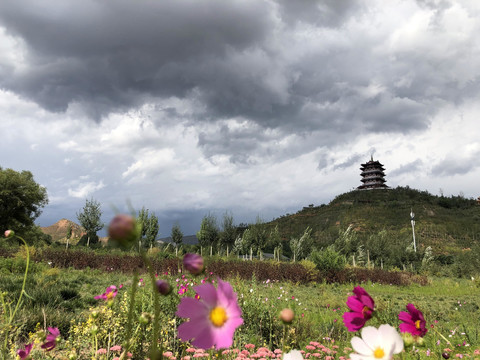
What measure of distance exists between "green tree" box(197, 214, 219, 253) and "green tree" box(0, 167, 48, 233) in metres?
11.4

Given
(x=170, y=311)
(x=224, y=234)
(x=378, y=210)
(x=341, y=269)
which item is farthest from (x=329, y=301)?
(x=378, y=210)

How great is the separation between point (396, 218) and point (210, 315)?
151ft

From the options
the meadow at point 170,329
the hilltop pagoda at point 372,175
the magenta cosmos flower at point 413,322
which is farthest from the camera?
the hilltop pagoda at point 372,175

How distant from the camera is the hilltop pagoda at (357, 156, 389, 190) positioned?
71650 mm

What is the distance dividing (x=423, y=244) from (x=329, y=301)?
2922 centimetres

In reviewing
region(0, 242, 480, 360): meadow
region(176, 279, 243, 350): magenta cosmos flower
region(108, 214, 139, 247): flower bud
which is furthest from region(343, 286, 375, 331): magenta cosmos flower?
region(0, 242, 480, 360): meadow

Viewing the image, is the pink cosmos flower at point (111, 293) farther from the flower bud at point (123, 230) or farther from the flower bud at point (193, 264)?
the flower bud at point (123, 230)

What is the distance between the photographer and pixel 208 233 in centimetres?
2328

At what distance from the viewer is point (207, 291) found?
1.96 ft

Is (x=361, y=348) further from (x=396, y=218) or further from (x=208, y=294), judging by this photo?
(x=396, y=218)

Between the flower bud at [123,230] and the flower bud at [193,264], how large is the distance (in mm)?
160

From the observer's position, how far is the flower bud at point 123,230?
1.45ft

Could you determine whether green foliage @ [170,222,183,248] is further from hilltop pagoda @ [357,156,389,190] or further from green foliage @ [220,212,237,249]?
hilltop pagoda @ [357,156,389,190]

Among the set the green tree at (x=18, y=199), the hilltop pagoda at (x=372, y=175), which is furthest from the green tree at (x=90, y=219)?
the hilltop pagoda at (x=372, y=175)
